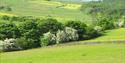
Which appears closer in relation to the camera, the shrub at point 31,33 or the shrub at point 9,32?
the shrub at point 31,33

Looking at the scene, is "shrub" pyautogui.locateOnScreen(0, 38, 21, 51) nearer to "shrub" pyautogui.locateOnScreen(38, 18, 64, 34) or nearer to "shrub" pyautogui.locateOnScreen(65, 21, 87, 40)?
"shrub" pyautogui.locateOnScreen(38, 18, 64, 34)

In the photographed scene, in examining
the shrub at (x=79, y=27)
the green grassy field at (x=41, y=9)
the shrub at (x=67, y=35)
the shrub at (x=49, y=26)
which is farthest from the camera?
the green grassy field at (x=41, y=9)

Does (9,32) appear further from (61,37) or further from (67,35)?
(67,35)

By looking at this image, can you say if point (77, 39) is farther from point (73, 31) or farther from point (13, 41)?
point (13, 41)

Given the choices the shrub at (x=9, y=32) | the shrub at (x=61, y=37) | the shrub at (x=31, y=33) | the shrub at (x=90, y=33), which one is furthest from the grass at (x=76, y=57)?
the shrub at (x=90, y=33)

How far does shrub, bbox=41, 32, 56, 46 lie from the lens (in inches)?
2724

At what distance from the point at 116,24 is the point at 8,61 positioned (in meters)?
66.7

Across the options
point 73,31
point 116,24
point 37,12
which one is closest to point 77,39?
point 73,31

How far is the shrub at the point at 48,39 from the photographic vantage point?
69.2m

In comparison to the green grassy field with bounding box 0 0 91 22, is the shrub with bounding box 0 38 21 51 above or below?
above

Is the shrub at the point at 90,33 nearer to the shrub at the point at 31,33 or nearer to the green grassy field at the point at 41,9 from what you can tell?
the shrub at the point at 31,33

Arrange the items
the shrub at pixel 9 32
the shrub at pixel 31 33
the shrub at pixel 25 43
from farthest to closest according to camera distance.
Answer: the shrub at pixel 9 32 → the shrub at pixel 31 33 → the shrub at pixel 25 43

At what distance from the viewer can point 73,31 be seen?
3046 inches

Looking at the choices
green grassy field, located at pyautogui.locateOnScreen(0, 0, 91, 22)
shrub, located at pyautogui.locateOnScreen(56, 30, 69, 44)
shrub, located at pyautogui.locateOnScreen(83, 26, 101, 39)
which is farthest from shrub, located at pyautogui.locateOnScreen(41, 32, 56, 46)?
green grassy field, located at pyautogui.locateOnScreen(0, 0, 91, 22)
